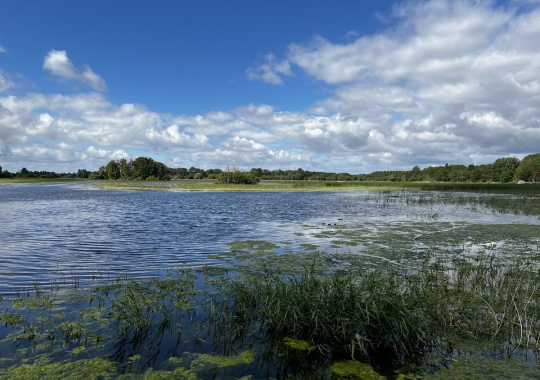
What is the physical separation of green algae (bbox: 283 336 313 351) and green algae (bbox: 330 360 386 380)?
0.74 m

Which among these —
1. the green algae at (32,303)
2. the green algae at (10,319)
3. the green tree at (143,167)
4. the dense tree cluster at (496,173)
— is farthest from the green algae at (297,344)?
the dense tree cluster at (496,173)

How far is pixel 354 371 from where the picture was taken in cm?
590

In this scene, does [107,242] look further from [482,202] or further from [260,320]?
[482,202]

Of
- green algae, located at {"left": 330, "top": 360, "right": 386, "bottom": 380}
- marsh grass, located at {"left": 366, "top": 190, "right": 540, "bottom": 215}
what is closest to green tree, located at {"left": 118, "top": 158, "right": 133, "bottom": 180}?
marsh grass, located at {"left": 366, "top": 190, "right": 540, "bottom": 215}

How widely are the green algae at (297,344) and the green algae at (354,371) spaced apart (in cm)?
74

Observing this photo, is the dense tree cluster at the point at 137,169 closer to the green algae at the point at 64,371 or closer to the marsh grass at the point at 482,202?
the marsh grass at the point at 482,202

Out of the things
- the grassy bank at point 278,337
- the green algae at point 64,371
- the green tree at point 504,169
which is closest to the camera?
the green algae at point 64,371

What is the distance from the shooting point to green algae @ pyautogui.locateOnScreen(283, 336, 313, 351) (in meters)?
6.65

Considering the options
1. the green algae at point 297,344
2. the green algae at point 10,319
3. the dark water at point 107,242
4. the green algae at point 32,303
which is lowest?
the dark water at point 107,242

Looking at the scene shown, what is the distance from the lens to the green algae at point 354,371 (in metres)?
5.74

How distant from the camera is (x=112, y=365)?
19.7 feet

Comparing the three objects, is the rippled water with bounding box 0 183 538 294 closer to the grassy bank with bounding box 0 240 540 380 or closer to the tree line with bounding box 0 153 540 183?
the grassy bank with bounding box 0 240 540 380

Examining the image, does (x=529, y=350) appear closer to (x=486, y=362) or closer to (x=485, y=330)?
(x=485, y=330)

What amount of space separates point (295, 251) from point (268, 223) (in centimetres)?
1038
